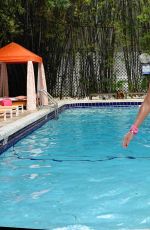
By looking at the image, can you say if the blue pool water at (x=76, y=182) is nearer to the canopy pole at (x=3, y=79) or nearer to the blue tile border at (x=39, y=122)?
the blue tile border at (x=39, y=122)

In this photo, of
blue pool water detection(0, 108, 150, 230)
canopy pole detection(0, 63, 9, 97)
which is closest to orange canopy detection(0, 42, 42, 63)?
canopy pole detection(0, 63, 9, 97)

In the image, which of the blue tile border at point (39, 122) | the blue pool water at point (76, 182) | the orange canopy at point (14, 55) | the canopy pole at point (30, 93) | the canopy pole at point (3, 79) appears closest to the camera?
the blue pool water at point (76, 182)

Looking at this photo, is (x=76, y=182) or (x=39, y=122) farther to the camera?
(x=39, y=122)

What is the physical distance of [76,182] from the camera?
16.1 ft

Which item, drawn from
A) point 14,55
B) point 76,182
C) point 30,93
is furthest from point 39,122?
point 76,182

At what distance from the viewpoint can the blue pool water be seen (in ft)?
11.9

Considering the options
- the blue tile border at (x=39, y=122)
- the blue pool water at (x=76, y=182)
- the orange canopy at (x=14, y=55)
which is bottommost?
the blue pool water at (x=76, y=182)

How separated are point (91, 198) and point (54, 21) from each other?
42.8 feet

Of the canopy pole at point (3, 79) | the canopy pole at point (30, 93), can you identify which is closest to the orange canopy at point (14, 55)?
the canopy pole at point (30, 93)

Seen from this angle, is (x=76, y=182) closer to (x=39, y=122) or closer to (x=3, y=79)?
(x=39, y=122)

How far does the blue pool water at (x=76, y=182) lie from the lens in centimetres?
364

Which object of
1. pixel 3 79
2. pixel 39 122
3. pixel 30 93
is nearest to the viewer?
pixel 39 122

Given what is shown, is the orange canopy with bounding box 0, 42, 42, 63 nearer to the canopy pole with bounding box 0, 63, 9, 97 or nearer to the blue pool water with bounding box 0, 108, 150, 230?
the canopy pole with bounding box 0, 63, 9, 97

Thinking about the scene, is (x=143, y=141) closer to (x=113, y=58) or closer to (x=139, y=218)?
(x=139, y=218)
